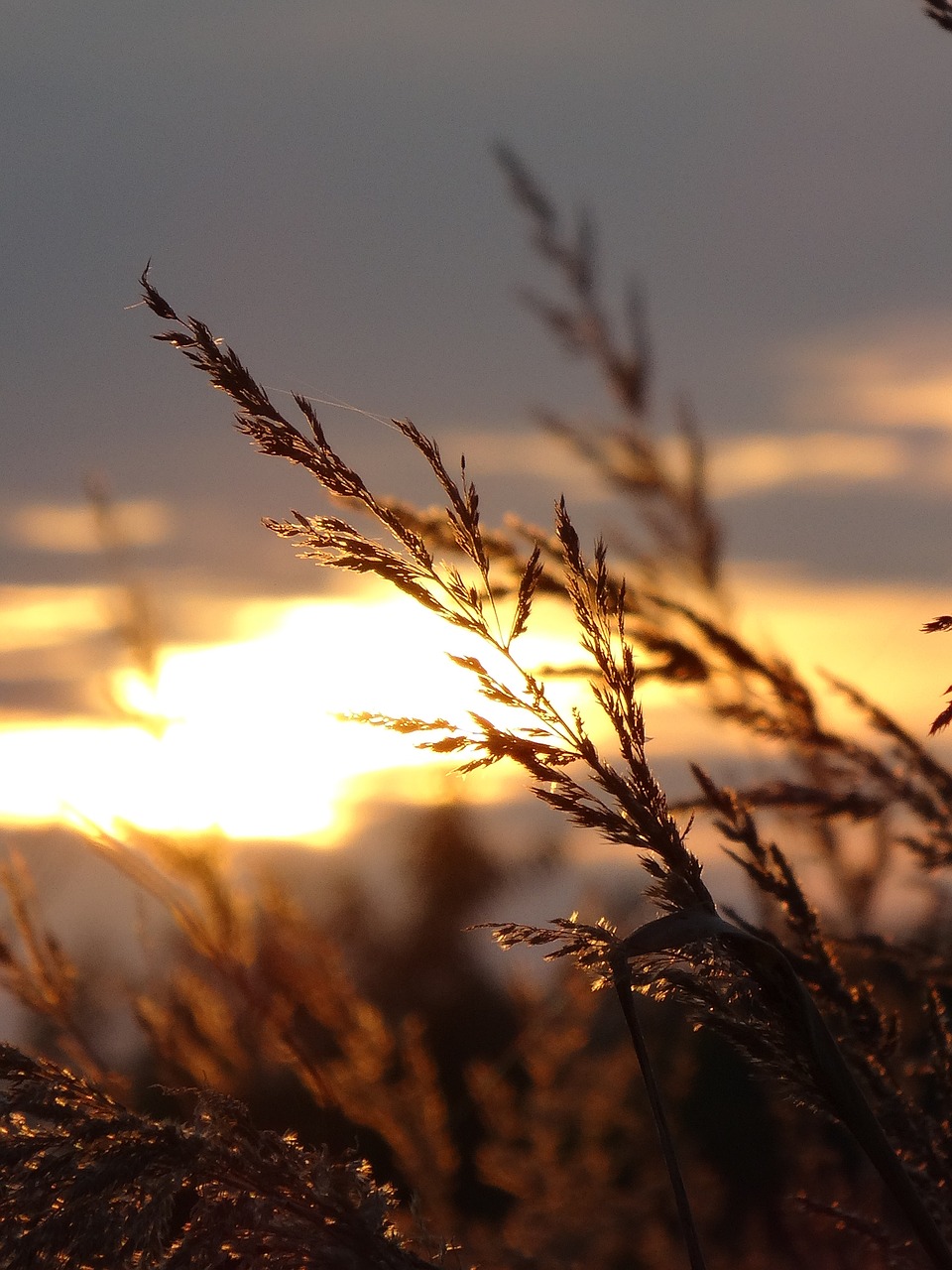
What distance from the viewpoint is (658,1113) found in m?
1.04

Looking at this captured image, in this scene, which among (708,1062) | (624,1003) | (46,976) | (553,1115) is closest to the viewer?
(624,1003)

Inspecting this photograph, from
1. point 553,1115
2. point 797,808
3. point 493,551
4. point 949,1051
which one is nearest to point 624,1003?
point 949,1051

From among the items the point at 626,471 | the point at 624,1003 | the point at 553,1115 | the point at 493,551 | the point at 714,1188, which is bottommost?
the point at 714,1188

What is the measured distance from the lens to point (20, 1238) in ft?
3.60

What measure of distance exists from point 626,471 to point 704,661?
1362 mm

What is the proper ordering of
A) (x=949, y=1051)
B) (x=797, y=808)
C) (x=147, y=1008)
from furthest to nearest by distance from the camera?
(x=147, y=1008) < (x=797, y=808) < (x=949, y=1051)

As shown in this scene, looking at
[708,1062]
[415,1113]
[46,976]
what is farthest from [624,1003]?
[708,1062]

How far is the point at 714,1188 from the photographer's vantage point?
5.18m

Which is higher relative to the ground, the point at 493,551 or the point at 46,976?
the point at 493,551

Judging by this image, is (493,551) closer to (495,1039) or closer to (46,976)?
(46,976)

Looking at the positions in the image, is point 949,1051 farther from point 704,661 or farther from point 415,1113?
point 415,1113

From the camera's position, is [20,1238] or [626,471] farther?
[626,471]

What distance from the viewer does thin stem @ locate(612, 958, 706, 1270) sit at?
1013 millimetres

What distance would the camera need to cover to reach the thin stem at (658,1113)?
1013 mm
